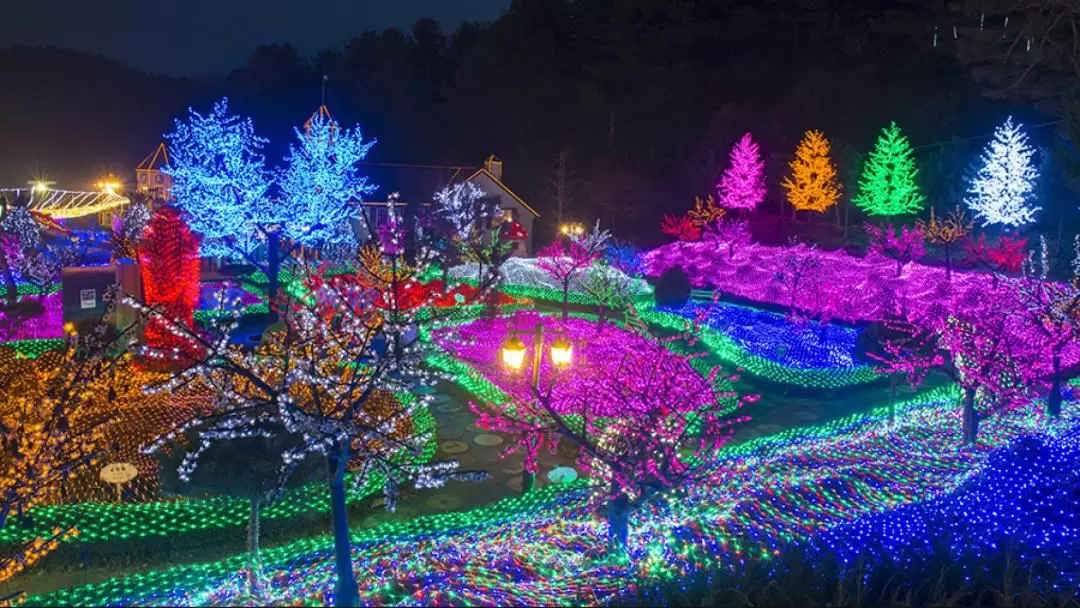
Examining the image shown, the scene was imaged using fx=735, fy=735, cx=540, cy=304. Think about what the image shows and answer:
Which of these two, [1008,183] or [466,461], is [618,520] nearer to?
[466,461]

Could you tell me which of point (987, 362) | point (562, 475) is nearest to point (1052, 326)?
point (987, 362)

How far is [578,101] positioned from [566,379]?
35502 millimetres

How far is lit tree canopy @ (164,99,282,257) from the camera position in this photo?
2514cm

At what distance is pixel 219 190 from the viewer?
25531 mm

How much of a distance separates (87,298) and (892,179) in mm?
34539

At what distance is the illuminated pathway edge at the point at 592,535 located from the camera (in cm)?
720

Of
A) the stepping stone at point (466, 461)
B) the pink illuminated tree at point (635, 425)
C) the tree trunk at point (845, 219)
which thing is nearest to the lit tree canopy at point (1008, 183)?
the tree trunk at point (845, 219)

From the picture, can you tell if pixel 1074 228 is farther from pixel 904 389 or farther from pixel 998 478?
pixel 998 478

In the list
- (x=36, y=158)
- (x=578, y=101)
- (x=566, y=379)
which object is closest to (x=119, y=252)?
(x=566, y=379)

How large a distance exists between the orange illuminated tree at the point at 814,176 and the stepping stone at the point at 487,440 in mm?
29423

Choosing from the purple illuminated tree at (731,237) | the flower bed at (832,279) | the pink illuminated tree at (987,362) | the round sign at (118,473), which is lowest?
the round sign at (118,473)

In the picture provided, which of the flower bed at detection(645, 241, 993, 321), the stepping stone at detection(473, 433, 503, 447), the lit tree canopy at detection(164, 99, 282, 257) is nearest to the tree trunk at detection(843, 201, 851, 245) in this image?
the flower bed at detection(645, 241, 993, 321)

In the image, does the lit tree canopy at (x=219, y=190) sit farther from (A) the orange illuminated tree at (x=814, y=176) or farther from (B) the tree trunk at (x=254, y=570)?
(A) the orange illuminated tree at (x=814, y=176)

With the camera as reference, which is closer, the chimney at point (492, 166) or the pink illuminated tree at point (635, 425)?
the pink illuminated tree at point (635, 425)
